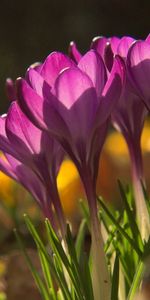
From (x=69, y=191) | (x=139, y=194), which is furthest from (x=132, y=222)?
(x=69, y=191)

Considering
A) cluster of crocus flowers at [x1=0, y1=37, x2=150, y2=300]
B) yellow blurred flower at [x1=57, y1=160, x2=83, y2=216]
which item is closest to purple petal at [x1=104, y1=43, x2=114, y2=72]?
cluster of crocus flowers at [x1=0, y1=37, x2=150, y2=300]

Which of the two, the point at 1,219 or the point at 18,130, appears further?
the point at 1,219

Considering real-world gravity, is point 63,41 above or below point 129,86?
above

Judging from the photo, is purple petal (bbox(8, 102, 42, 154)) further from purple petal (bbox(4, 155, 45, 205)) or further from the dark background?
the dark background

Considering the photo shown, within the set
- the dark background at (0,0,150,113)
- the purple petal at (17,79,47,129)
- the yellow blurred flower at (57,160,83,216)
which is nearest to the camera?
the purple petal at (17,79,47,129)

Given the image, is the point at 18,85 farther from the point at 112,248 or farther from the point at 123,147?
the point at 123,147

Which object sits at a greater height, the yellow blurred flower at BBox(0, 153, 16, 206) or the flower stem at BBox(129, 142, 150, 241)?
the yellow blurred flower at BBox(0, 153, 16, 206)

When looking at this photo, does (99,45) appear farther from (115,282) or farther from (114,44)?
(115,282)

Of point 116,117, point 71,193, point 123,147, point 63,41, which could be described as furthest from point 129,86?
point 63,41
